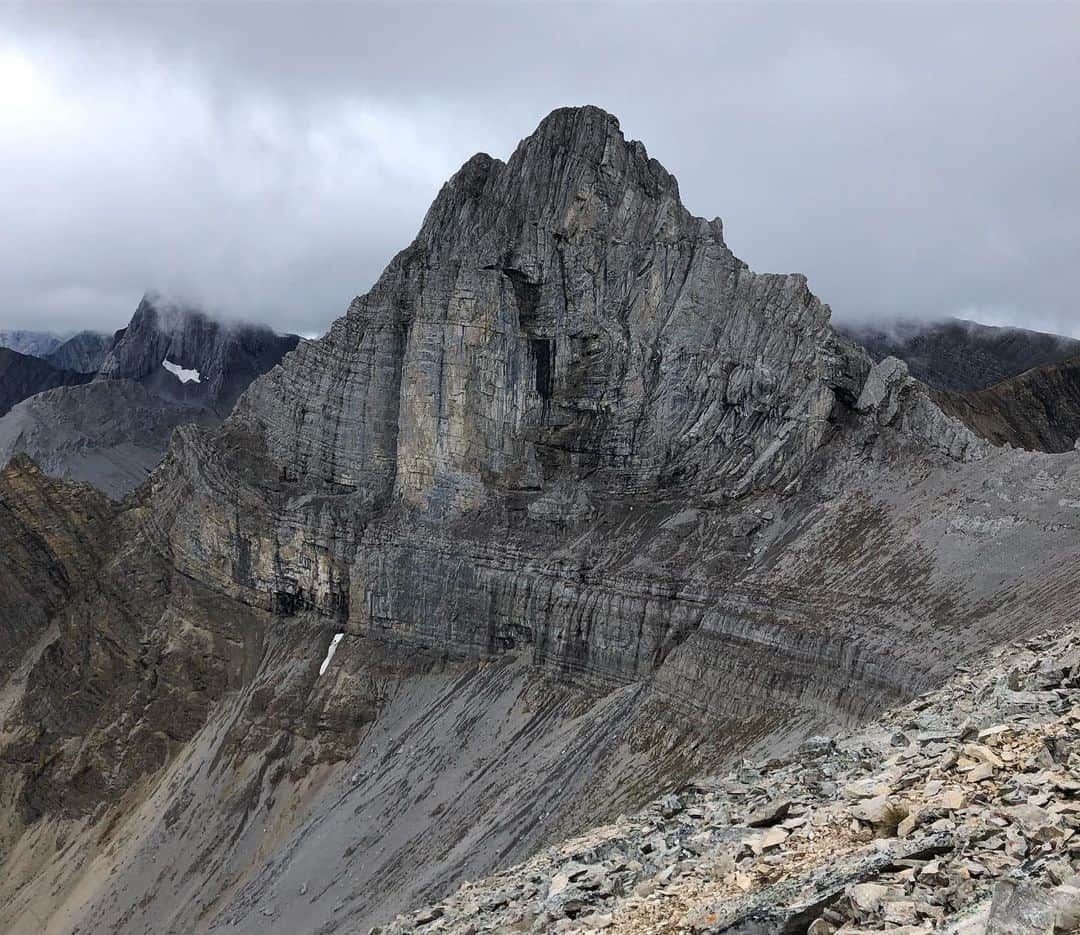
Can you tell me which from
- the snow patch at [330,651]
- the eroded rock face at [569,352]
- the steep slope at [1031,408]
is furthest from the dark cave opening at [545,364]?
the steep slope at [1031,408]

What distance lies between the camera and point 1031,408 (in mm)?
137875

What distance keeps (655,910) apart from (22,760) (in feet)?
285

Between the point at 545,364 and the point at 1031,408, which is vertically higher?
the point at 1031,408

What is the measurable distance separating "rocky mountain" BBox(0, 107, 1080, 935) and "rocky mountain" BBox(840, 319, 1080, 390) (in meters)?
107

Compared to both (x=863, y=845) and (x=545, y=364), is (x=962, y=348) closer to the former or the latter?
(x=545, y=364)

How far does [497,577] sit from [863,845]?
58.9 metres

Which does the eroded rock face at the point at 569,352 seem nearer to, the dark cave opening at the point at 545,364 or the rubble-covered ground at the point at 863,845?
the dark cave opening at the point at 545,364

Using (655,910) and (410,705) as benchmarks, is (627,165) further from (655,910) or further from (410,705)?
(655,910)

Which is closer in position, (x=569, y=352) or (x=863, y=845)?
(x=863, y=845)

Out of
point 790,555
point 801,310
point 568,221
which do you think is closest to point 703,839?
point 790,555

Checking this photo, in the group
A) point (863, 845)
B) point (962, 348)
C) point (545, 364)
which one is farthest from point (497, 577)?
point (962, 348)

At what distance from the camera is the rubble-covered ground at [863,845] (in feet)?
38.8

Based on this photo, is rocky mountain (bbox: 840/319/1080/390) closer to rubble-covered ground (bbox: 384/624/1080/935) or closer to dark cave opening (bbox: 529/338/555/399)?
dark cave opening (bbox: 529/338/555/399)

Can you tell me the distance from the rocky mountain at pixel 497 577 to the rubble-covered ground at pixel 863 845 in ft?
76.9
